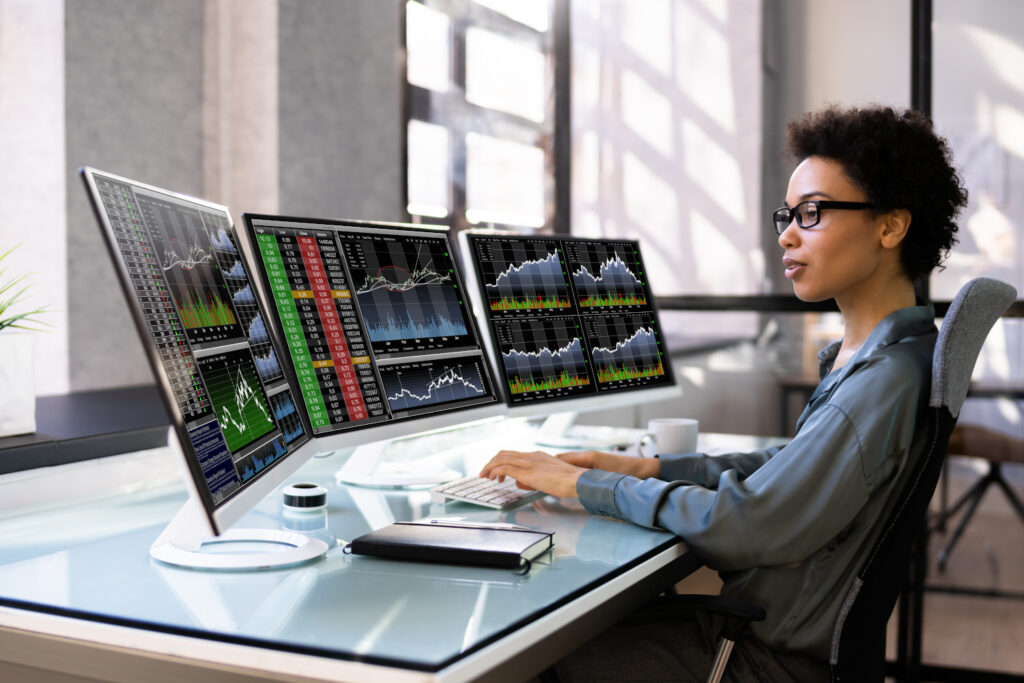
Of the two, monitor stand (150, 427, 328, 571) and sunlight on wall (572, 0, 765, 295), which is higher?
sunlight on wall (572, 0, 765, 295)

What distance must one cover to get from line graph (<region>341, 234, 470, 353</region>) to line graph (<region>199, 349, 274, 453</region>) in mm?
389

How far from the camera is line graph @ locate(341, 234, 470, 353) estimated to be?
1671 millimetres

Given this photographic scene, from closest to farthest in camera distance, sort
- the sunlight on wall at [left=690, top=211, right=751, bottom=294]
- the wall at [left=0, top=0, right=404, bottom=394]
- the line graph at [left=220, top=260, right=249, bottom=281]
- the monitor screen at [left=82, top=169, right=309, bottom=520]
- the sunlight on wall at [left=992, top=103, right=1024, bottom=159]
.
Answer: the monitor screen at [left=82, top=169, right=309, bottom=520], the line graph at [left=220, top=260, right=249, bottom=281], the wall at [left=0, top=0, right=404, bottom=394], the sunlight on wall at [left=992, top=103, right=1024, bottom=159], the sunlight on wall at [left=690, top=211, right=751, bottom=294]

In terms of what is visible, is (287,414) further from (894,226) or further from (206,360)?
(894,226)

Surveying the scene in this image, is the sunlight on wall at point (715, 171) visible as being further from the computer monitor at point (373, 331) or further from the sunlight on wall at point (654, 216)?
the computer monitor at point (373, 331)

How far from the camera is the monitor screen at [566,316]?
1.94 m

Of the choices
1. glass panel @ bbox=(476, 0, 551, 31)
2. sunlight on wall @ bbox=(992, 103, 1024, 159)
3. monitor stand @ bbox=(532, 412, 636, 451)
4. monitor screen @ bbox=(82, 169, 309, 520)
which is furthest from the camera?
glass panel @ bbox=(476, 0, 551, 31)

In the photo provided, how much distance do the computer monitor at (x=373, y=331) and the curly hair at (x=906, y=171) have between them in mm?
765

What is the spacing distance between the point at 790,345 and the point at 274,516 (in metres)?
2.15

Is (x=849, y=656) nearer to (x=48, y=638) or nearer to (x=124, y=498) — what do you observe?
(x=48, y=638)

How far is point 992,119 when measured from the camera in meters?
2.97

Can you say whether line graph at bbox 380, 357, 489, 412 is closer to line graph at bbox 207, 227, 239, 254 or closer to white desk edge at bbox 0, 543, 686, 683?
line graph at bbox 207, 227, 239, 254

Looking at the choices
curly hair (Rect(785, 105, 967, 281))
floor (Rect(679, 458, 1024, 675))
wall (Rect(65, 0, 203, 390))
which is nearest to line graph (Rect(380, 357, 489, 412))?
curly hair (Rect(785, 105, 967, 281))

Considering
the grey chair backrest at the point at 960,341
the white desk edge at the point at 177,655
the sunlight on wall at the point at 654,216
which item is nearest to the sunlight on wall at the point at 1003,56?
the sunlight on wall at the point at 654,216
